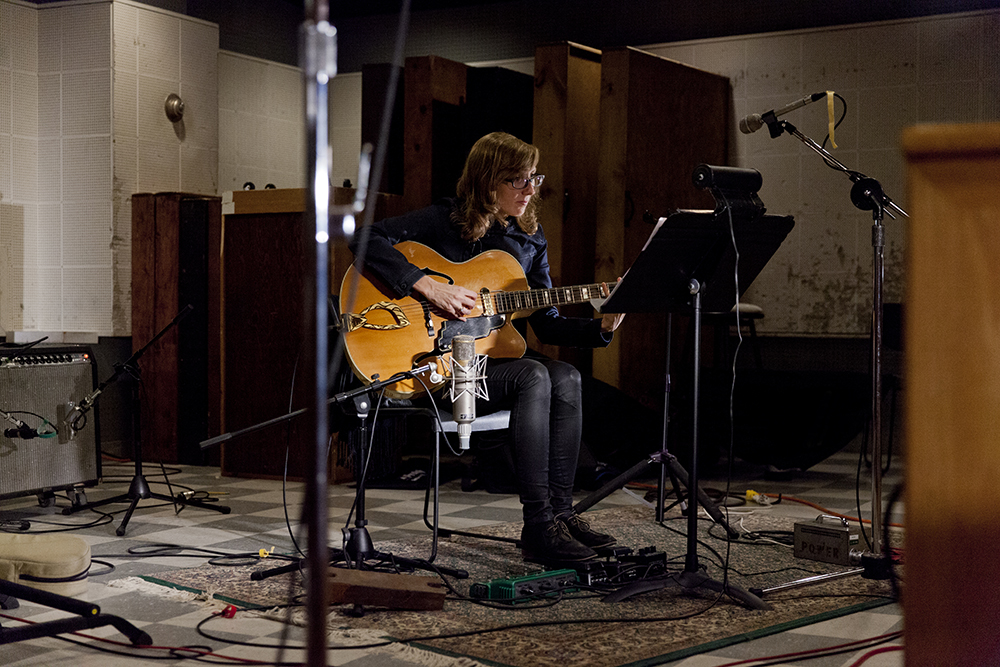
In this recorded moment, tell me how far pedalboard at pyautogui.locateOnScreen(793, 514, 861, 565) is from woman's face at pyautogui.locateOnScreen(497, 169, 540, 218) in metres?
1.33

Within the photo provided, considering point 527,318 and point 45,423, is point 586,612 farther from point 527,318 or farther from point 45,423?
point 45,423

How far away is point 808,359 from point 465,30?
10.6 ft

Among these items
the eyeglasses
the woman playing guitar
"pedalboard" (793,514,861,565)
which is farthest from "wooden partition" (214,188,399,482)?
"pedalboard" (793,514,861,565)

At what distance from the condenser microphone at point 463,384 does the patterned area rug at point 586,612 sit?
44 centimetres

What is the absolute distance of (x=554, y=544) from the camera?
293 centimetres

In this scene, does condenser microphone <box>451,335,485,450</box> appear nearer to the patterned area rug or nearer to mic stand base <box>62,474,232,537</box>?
the patterned area rug

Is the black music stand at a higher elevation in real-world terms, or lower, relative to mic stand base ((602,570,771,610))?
higher

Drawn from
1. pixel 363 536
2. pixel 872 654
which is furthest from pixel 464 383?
pixel 872 654

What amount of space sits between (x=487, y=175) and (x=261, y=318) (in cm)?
200

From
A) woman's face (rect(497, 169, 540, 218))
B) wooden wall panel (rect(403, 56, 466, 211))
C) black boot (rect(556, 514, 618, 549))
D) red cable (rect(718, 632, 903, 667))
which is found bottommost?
red cable (rect(718, 632, 903, 667))

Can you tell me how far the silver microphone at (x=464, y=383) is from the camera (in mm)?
2918

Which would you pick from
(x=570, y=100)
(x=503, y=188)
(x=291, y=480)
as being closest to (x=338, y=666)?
(x=503, y=188)

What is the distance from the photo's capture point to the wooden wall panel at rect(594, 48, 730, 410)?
17.2 ft

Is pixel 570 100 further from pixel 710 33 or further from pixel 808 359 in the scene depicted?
pixel 808 359
